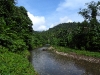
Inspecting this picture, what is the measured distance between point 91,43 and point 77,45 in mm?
9882

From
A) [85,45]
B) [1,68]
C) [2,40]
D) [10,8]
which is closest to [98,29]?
[85,45]

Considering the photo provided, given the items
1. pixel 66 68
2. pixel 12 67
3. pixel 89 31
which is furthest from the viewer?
pixel 89 31

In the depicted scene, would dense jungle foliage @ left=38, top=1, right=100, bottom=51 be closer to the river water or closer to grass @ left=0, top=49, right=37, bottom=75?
the river water

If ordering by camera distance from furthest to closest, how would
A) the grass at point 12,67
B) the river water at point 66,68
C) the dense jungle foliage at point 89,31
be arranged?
the dense jungle foliage at point 89,31 → the river water at point 66,68 → the grass at point 12,67

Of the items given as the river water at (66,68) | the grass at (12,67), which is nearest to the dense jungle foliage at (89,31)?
the river water at (66,68)

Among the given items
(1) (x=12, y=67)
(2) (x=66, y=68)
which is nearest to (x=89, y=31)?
(2) (x=66, y=68)

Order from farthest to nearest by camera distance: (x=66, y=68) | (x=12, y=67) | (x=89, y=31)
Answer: (x=89, y=31), (x=66, y=68), (x=12, y=67)

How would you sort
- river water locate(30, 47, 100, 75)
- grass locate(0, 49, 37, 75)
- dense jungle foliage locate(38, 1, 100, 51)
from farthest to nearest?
1. dense jungle foliage locate(38, 1, 100, 51)
2. river water locate(30, 47, 100, 75)
3. grass locate(0, 49, 37, 75)

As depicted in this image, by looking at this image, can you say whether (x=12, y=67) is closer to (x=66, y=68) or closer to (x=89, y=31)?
(x=66, y=68)

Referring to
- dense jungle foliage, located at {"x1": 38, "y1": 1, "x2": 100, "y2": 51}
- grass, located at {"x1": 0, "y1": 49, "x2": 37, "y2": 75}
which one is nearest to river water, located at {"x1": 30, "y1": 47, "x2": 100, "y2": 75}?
grass, located at {"x1": 0, "y1": 49, "x2": 37, "y2": 75}

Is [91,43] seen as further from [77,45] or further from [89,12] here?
[89,12]

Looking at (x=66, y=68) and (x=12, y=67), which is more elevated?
(x=12, y=67)

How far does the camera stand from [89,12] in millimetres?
Result: 58812

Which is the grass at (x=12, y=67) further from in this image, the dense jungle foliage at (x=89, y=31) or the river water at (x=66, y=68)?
the dense jungle foliage at (x=89, y=31)
